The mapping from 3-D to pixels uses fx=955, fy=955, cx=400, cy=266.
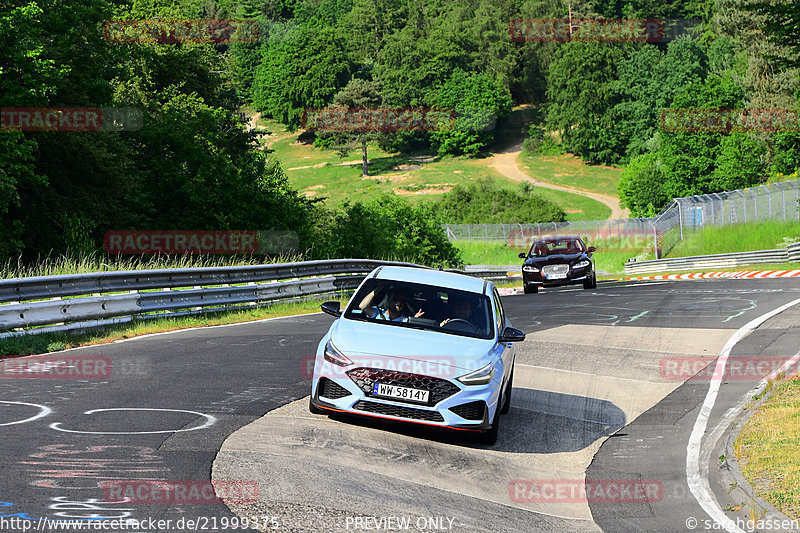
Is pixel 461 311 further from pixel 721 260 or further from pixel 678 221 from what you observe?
pixel 678 221

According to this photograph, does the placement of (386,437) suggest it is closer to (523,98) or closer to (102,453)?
(102,453)

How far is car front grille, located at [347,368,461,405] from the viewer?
340 inches

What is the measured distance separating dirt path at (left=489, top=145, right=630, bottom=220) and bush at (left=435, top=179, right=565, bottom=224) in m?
8.62

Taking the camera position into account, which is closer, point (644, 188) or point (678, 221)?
point (678, 221)

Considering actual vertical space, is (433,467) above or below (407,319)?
below

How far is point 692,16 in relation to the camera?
15800cm

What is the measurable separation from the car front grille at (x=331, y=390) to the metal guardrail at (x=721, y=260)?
3772 centimetres

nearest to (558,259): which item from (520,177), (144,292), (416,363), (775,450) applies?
(144,292)

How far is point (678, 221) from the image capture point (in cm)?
5547

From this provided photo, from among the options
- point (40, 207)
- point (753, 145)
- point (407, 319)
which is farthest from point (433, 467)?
point (753, 145)

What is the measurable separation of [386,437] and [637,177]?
3470 inches

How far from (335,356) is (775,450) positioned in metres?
4.19
